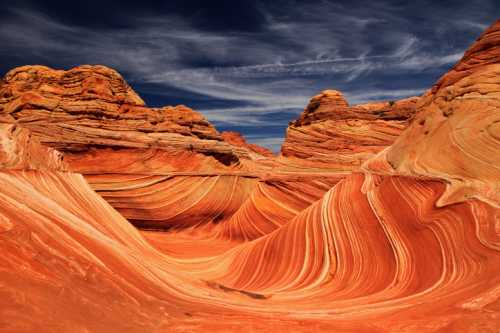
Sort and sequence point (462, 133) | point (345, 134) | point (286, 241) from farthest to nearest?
point (345, 134), point (286, 241), point (462, 133)

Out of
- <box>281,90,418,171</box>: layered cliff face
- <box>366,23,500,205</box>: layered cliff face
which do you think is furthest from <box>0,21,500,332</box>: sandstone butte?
<box>281,90,418,171</box>: layered cliff face

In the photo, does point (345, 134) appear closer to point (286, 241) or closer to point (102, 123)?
point (286, 241)

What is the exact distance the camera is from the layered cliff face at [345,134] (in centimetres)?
1598

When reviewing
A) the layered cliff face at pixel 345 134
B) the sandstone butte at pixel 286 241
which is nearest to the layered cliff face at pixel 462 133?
the sandstone butte at pixel 286 241

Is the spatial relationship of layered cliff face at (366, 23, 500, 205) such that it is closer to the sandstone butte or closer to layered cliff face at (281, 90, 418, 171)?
the sandstone butte

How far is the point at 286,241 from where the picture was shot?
7.88 meters

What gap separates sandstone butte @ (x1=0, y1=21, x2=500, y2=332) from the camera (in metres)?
2.80

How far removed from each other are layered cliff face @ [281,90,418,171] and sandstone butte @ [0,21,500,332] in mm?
1181

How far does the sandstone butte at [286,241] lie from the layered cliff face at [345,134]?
1.18m

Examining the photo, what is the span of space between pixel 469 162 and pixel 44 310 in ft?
19.9

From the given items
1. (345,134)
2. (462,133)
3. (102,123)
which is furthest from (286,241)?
(102,123)

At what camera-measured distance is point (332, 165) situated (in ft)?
50.5

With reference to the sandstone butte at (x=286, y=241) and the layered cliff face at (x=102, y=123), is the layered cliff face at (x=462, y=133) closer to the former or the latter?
the sandstone butte at (x=286, y=241)

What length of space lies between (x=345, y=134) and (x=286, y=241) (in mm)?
11703
